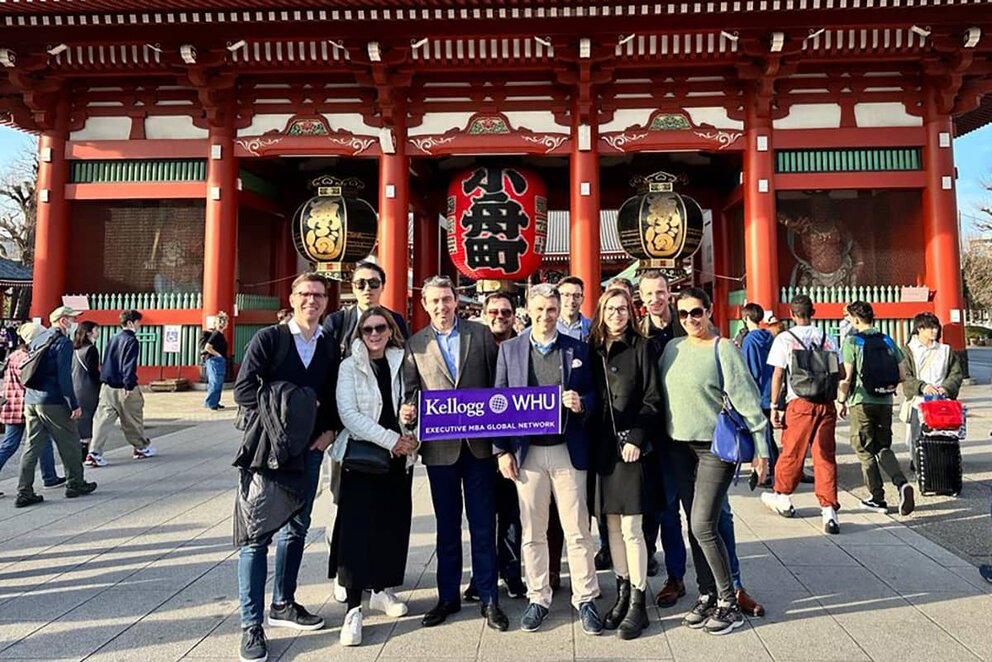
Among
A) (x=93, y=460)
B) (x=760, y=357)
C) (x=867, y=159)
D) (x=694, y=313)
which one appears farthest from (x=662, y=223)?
(x=93, y=460)

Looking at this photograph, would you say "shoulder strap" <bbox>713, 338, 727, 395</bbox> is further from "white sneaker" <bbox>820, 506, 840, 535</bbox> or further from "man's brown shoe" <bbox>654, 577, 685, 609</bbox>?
"white sneaker" <bbox>820, 506, 840, 535</bbox>

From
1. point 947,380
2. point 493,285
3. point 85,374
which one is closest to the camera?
point 947,380

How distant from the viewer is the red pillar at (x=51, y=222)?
11.2 meters

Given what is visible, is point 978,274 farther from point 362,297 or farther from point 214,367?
point 362,297

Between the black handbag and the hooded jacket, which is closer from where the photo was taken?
the black handbag

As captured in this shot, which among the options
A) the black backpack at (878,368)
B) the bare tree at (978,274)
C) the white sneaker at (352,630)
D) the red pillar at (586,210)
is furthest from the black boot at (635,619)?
the bare tree at (978,274)

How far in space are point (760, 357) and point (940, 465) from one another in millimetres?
1580

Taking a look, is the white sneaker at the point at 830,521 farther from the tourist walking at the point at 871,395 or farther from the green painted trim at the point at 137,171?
the green painted trim at the point at 137,171

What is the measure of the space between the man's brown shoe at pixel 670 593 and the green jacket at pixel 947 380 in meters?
3.17

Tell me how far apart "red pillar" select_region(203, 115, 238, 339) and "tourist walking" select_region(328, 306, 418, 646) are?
383 inches

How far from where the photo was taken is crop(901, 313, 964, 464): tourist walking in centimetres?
474

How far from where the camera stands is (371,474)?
2.78 meters

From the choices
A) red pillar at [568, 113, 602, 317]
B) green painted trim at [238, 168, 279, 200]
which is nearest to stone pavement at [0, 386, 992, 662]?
red pillar at [568, 113, 602, 317]

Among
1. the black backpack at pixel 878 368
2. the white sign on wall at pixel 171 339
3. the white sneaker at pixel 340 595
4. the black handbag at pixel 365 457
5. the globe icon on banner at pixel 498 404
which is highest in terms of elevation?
the white sign on wall at pixel 171 339
